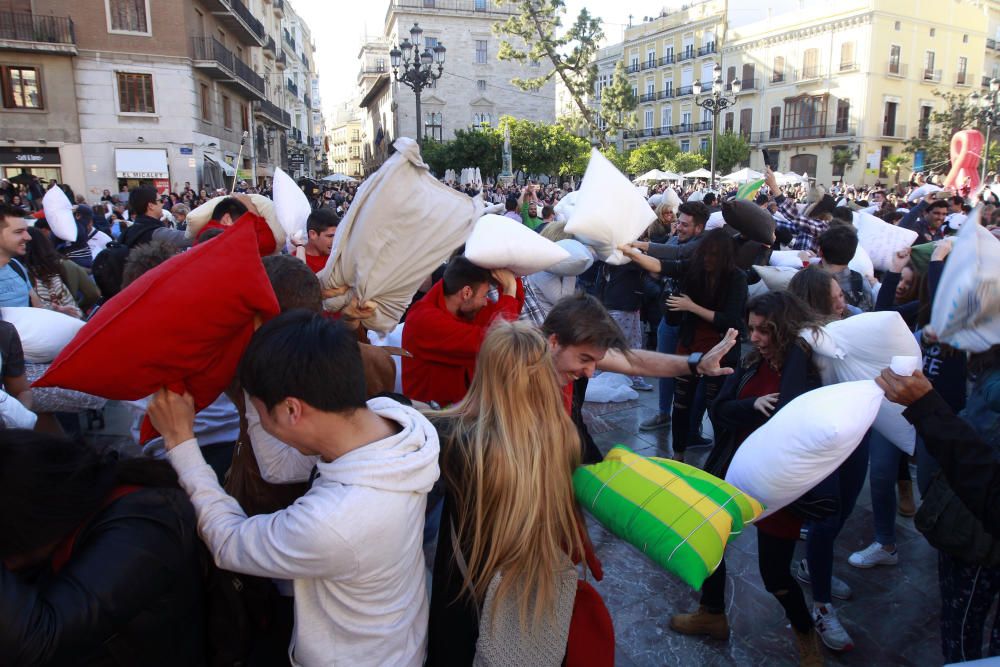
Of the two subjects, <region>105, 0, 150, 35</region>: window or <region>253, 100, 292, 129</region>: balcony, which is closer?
<region>105, 0, 150, 35</region>: window

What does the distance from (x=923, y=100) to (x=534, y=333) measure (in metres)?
48.3

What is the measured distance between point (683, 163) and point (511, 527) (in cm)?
3556

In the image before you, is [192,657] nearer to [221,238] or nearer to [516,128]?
[221,238]

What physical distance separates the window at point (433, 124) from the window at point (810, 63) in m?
25.9

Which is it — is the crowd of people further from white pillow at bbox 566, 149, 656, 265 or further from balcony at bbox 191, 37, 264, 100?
balcony at bbox 191, 37, 264, 100

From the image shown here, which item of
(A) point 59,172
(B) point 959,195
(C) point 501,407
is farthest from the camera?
(A) point 59,172

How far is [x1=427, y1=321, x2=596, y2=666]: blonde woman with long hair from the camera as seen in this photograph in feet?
4.98

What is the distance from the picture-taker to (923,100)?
3888 cm

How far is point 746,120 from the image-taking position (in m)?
44.3

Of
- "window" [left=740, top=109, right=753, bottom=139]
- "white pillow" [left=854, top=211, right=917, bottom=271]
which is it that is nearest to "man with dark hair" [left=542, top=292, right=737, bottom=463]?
"white pillow" [left=854, top=211, right=917, bottom=271]

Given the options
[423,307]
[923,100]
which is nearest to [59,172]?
[423,307]

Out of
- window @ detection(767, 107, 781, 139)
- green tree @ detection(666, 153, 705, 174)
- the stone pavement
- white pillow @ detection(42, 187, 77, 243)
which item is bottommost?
the stone pavement

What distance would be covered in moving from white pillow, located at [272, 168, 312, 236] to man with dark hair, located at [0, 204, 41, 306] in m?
1.42

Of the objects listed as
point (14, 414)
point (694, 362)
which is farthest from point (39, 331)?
point (694, 362)
